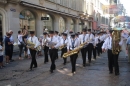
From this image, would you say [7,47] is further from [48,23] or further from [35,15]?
[48,23]

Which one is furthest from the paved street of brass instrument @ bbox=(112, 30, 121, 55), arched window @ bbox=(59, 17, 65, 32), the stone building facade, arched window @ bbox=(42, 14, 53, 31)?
arched window @ bbox=(59, 17, 65, 32)

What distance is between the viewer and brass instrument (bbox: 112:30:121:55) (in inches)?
355

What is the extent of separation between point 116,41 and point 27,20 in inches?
569

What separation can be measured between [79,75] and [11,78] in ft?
9.52

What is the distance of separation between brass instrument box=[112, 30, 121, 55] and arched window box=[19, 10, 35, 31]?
13.1 m

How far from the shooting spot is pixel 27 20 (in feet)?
71.9

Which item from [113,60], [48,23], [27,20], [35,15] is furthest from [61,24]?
[113,60]

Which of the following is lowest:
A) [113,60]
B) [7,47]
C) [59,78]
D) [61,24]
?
[59,78]

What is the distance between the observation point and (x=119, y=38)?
9062mm

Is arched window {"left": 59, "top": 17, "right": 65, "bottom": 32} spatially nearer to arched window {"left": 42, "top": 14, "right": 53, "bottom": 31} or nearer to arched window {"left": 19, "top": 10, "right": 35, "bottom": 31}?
arched window {"left": 42, "top": 14, "right": 53, "bottom": 31}

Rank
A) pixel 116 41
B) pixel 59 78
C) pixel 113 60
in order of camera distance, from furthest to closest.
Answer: pixel 113 60, pixel 116 41, pixel 59 78

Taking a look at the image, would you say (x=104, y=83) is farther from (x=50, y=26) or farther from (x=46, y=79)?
(x=50, y=26)

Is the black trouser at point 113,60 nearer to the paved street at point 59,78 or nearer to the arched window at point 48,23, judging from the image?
the paved street at point 59,78

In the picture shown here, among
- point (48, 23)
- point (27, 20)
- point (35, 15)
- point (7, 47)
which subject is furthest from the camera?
point (48, 23)
